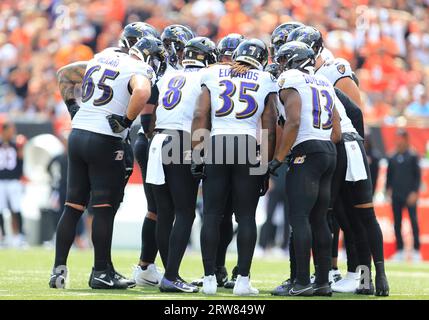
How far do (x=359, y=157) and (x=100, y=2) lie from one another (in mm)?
12990

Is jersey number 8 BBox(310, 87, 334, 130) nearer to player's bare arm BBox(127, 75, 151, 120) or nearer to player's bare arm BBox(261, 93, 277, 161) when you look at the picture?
player's bare arm BBox(261, 93, 277, 161)

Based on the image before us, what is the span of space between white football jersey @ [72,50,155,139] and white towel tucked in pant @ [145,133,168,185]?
13.3 inches

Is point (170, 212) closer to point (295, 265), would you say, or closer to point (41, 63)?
point (295, 265)

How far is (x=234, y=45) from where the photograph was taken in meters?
9.45

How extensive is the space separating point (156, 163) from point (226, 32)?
11214 millimetres

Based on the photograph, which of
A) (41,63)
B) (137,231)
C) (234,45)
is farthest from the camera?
(41,63)

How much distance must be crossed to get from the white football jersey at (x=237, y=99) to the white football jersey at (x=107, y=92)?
69 cm

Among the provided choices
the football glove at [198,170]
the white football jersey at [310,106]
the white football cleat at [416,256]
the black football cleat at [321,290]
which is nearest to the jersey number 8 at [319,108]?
the white football jersey at [310,106]

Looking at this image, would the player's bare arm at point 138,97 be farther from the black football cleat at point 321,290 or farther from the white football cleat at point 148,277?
the black football cleat at point 321,290

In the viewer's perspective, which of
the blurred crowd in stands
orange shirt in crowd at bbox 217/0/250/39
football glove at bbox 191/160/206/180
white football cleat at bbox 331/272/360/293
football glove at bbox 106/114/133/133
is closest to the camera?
football glove at bbox 191/160/206/180

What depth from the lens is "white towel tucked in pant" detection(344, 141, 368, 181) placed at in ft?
30.1

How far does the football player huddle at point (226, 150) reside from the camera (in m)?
8.88

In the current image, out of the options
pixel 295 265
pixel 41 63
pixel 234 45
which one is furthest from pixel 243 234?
pixel 41 63

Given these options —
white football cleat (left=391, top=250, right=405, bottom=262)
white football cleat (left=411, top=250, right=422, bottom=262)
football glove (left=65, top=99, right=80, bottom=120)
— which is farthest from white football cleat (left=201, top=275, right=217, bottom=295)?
white football cleat (left=411, top=250, right=422, bottom=262)
